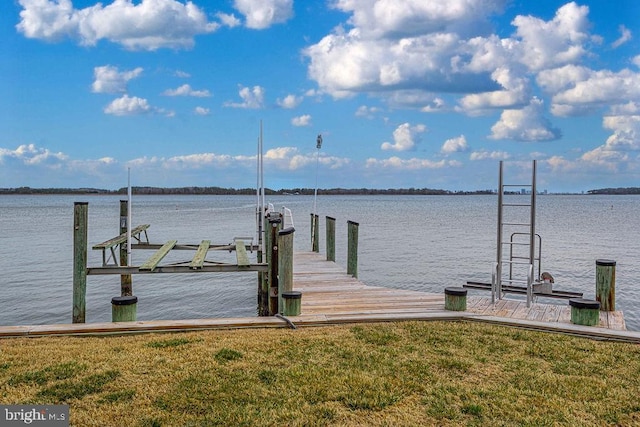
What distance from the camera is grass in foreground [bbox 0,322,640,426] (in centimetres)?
413

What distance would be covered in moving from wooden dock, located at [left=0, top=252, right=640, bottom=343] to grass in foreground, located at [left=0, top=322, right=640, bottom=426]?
0.26 meters

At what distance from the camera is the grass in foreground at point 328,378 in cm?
413

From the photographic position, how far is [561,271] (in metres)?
20.1

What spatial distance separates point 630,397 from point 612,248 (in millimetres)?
27056

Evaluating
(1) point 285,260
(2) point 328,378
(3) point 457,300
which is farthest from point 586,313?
(1) point 285,260

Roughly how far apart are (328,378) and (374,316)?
2493mm

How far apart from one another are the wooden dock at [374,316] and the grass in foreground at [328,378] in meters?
0.26

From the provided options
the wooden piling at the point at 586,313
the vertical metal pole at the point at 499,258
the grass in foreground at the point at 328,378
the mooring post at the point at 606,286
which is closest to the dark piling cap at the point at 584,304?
the wooden piling at the point at 586,313

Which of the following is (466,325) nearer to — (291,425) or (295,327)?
(295,327)

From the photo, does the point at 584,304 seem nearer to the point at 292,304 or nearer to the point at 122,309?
the point at 292,304

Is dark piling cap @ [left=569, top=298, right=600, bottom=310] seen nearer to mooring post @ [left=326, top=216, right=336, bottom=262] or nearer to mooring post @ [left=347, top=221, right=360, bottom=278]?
mooring post @ [left=347, top=221, right=360, bottom=278]

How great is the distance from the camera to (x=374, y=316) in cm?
724

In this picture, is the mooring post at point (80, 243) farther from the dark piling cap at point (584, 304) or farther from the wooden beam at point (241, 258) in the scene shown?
the dark piling cap at point (584, 304)

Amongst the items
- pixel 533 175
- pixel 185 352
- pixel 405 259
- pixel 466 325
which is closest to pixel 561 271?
pixel 405 259
